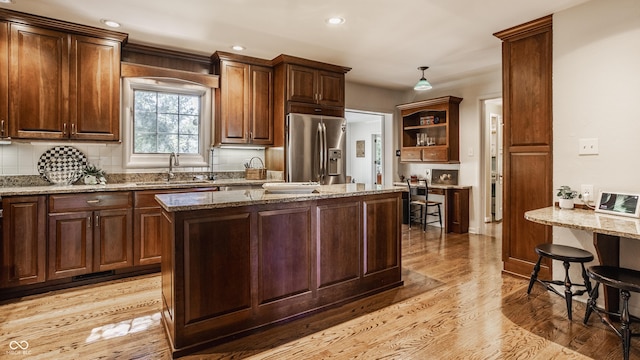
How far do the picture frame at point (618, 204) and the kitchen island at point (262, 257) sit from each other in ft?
5.18

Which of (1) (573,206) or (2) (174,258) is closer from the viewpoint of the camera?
(2) (174,258)

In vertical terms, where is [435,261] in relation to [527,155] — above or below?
below

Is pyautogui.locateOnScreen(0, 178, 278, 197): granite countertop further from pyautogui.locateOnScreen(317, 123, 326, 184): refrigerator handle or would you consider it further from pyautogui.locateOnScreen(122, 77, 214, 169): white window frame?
pyautogui.locateOnScreen(317, 123, 326, 184): refrigerator handle

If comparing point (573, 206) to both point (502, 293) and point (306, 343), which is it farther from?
point (306, 343)

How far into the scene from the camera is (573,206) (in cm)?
271

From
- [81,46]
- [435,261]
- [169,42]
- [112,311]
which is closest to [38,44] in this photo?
[81,46]

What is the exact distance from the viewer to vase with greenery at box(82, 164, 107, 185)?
351cm

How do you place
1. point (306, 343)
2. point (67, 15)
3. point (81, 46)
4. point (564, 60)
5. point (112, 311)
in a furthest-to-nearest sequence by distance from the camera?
1. point (81, 46)
2. point (67, 15)
3. point (564, 60)
4. point (112, 311)
5. point (306, 343)

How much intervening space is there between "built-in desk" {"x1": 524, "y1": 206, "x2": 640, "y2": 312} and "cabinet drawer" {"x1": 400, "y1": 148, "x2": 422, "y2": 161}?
11.0ft

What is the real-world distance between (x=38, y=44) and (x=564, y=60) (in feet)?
15.3

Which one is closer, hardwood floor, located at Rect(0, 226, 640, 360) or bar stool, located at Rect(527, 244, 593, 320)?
hardwood floor, located at Rect(0, 226, 640, 360)

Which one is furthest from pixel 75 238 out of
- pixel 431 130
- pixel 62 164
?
pixel 431 130

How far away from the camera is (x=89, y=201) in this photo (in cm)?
312

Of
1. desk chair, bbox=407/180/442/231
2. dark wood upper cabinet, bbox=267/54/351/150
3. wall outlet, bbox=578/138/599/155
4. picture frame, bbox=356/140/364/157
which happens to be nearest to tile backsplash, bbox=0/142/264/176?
dark wood upper cabinet, bbox=267/54/351/150
